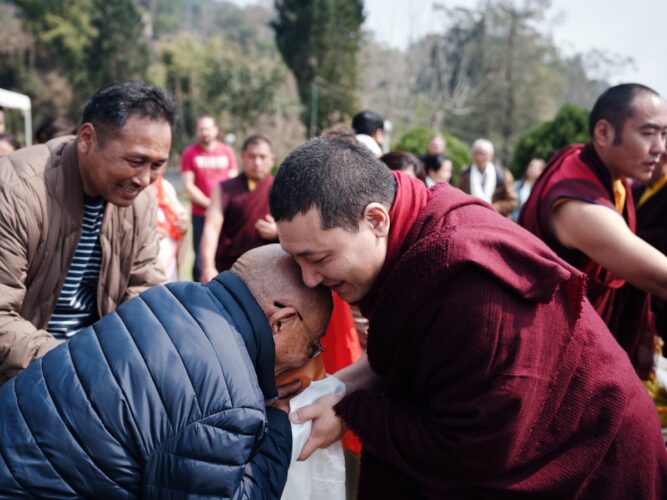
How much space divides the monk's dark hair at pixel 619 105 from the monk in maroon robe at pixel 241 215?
2549mm

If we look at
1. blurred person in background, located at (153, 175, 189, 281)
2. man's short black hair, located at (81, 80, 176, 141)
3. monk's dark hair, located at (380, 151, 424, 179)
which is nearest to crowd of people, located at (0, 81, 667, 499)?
man's short black hair, located at (81, 80, 176, 141)

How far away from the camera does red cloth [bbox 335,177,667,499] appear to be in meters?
Answer: 1.47

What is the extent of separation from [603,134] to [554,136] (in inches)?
496

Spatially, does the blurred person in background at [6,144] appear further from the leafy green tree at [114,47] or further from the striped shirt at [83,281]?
the leafy green tree at [114,47]

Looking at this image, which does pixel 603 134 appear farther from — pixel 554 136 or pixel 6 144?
pixel 554 136

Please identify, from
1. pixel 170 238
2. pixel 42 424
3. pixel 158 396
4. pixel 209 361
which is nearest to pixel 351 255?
pixel 209 361

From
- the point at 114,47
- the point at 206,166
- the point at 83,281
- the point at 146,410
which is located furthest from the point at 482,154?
the point at 114,47

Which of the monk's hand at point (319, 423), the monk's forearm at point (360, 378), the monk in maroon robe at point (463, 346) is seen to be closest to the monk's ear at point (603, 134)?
the monk in maroon robe at point (463, 346)

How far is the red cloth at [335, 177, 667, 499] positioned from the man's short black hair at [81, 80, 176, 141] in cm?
114

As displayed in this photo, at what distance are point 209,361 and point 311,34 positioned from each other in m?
27.7

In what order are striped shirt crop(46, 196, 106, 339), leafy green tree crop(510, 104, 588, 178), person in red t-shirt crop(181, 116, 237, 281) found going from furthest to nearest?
leafy green tree crop(510, 104, 588, 178) < person in red t-shirt crop(181, 116, 237, 281) < striped shirt crop(46, 196, 106, 339)

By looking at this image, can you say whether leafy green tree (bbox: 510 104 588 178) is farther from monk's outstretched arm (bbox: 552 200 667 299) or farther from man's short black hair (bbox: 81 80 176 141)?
man's short black hair (bbox: 81 80 176 141)

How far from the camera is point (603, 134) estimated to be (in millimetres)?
2695

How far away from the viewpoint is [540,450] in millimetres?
1648
